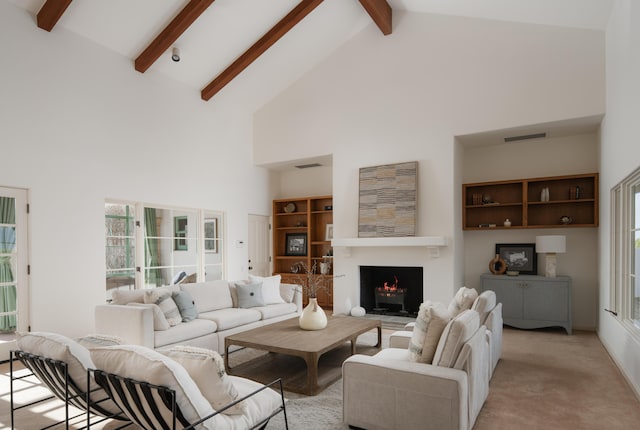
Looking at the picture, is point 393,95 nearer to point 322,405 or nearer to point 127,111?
point 127,111

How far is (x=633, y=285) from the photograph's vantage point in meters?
3.98

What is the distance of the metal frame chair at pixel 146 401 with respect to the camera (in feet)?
6.04

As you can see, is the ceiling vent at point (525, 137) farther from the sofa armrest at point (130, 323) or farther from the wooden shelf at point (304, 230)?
the sofa armrest at point (130, 323)

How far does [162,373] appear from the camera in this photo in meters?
1.84

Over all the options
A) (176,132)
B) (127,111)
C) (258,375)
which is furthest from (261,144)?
(258,375)

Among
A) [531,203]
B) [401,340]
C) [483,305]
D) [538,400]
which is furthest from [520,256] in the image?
[401,340]

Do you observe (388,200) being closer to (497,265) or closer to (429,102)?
(429,102)

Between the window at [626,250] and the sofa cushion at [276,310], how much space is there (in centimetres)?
387

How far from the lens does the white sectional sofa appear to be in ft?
13.3

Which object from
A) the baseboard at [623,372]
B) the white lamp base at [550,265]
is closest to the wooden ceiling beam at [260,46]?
the white lamp base at [550,265]

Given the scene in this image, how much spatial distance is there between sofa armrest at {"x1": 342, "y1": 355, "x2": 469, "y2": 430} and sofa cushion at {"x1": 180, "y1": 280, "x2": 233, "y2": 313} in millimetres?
2784

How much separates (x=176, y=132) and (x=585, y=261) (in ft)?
21.2

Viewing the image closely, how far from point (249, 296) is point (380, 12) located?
15.1 ft

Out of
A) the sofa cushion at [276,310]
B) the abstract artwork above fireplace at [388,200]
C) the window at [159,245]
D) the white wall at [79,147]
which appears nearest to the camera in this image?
the white wall at [79,147]
